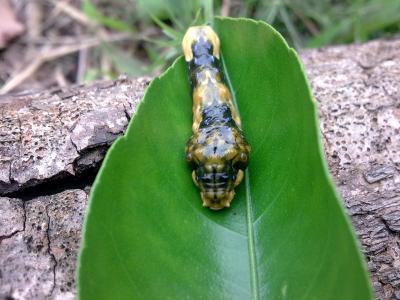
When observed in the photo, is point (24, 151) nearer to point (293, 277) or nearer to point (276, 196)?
point (276, 196)

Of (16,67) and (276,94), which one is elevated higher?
(16,67)

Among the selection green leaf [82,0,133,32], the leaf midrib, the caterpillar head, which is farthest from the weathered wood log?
green leaf [82,0,133,32]

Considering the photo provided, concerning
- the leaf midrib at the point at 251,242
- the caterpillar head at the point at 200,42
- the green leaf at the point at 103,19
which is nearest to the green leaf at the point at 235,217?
the leaf midrib at the point at 251,242

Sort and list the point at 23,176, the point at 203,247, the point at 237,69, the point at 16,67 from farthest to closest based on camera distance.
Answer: the point at 16,67 → the point at 237,69 → the point at 23,176 → the point at 203,247

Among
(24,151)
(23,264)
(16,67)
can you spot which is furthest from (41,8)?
(23,264)

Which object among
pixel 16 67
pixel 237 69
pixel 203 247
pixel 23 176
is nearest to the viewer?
pixel 203 247

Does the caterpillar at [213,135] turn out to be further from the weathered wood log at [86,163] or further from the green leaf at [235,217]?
the weathered wood log at [86,163]
